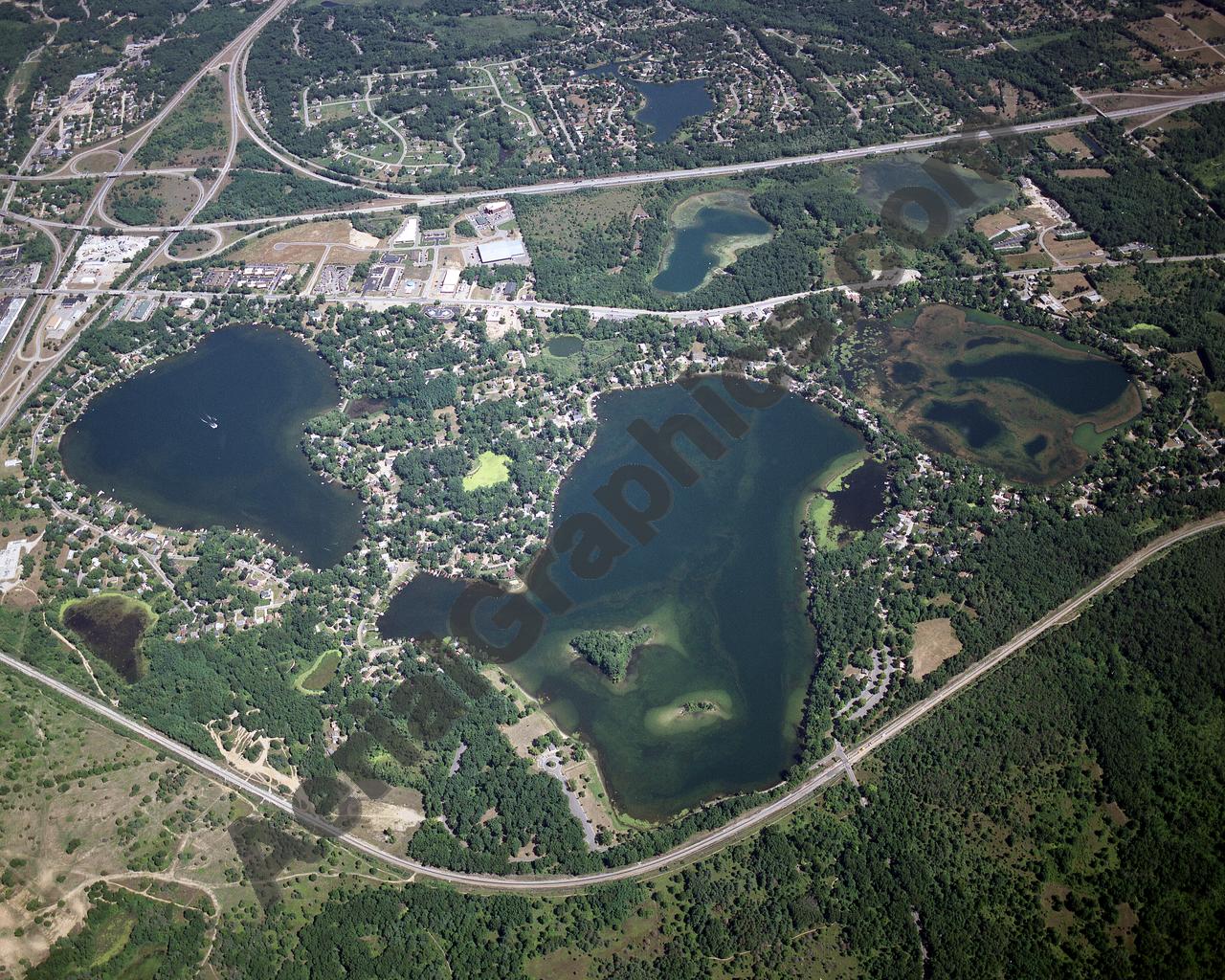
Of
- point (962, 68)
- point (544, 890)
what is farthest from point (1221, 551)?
point (962, 68)

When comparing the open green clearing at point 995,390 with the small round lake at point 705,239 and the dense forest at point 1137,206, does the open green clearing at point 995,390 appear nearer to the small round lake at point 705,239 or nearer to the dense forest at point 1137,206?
the small round lake at point 705,239

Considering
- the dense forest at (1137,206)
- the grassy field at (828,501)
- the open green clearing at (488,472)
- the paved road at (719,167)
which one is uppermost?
the paved road at (719,167)

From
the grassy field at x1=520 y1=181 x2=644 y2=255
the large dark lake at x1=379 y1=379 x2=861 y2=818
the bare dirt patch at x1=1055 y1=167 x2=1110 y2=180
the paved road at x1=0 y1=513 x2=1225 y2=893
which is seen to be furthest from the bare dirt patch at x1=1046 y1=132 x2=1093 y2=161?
the paved road at x1=0 y1=513 x2=1225 y2=893

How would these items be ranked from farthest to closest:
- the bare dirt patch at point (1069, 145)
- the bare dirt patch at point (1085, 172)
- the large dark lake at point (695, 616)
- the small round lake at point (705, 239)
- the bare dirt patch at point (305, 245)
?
the bare dirt patch at point (1069, 145)
the bare dirt patch at point (1085, 172)
the bare dirt patch at point (305, 245)
the small round lake at point (705, 239)
the large dark lake at point (695, 616)

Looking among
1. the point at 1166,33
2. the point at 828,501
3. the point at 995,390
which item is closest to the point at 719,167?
the point at 995,390

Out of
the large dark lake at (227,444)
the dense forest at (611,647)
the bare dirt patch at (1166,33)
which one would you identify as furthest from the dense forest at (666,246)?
the bare dirt patch at (1166,33)

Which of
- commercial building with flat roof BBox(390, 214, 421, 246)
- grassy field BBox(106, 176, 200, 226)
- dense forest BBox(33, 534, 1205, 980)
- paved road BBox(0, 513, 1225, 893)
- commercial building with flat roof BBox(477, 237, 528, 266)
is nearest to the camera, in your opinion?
dense forest BBox(33, 534, 1205, 980)

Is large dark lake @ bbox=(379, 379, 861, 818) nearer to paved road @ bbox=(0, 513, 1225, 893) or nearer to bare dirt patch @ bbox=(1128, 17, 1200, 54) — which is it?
paved road @ bbox=(0, 513, 1225, 893)
